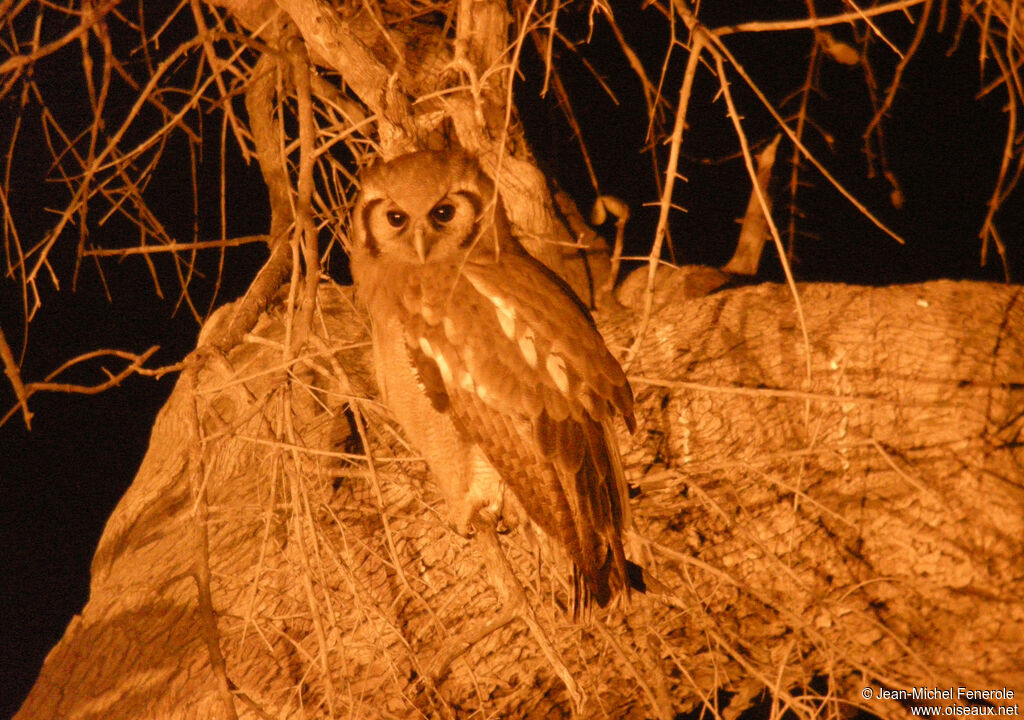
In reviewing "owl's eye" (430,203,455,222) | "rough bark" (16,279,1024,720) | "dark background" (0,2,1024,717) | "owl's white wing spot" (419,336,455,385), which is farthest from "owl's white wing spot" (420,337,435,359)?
"dark background" (0,2,1024,717)

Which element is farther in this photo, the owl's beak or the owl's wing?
the owl's beak

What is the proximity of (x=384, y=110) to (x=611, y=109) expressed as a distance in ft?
6.37

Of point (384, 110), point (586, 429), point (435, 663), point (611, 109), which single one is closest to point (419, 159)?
point (384, 110)

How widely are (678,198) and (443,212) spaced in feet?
6.35

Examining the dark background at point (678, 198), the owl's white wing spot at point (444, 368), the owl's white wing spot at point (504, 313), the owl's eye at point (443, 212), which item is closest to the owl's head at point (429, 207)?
the owl's eye at point (443, 212)

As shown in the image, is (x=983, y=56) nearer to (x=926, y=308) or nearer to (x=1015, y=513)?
(x=926, y=308)

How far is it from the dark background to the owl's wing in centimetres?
131

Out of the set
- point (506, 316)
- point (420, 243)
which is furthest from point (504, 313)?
point (420, 243)

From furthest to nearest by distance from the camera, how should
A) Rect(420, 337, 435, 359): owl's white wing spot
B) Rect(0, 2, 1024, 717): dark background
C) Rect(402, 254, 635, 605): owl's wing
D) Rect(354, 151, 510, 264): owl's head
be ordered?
Rect(0, 2, 1024, 717): dark background
Rect(354, 151, 510, 264): owl's head
Rect(420, 337, 435, 359): owl's white wing spot
Rect(402, 254, 635, 605): owl's wing

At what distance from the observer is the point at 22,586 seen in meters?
5.03

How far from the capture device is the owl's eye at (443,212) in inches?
99.1

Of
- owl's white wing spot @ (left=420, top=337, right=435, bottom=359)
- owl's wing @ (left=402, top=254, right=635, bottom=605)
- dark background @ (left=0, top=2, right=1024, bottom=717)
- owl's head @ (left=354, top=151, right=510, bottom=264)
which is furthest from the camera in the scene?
dark background @ (left=0, top=2, right=1024, bottom=717)

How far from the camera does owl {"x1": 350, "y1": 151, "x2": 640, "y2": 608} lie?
221 centimetres

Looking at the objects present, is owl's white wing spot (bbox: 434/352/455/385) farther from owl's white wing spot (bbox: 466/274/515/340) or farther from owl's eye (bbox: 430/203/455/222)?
owl's eye (bbox: 430/203/455/222)
